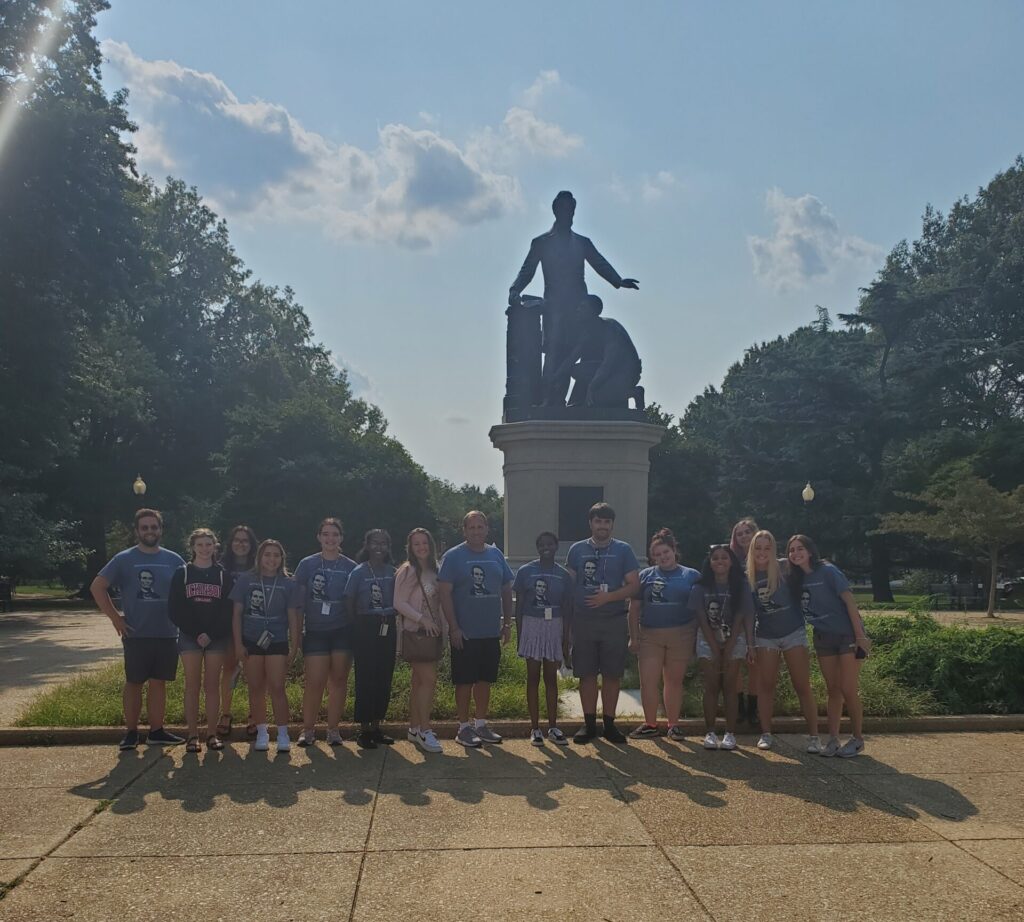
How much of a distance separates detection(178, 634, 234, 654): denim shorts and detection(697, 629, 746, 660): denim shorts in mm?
3418

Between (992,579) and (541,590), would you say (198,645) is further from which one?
(992,579)

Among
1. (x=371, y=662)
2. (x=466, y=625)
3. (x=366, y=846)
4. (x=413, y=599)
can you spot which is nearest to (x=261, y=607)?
(x=371, y=662)

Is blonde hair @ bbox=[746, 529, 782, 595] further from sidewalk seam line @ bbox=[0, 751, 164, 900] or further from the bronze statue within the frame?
the bronze statue

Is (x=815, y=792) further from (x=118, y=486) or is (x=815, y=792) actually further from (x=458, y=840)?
(x=118, y=486)

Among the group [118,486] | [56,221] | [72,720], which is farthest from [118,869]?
[118,486]

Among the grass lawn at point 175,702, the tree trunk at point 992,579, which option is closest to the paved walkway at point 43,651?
the grass lawn at point 175,702

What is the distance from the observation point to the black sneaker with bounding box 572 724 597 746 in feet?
23.4

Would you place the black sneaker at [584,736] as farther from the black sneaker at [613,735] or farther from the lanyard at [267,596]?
the lanyard at [267,596]

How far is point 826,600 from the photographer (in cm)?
687

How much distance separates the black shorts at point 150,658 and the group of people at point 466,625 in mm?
10

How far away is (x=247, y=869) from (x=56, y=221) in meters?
21.0

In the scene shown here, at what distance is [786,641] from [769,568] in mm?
532

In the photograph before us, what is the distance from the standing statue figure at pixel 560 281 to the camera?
50.1 feet

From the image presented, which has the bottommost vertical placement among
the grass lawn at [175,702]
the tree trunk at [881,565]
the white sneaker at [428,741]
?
the white sneaker at [428,741]
